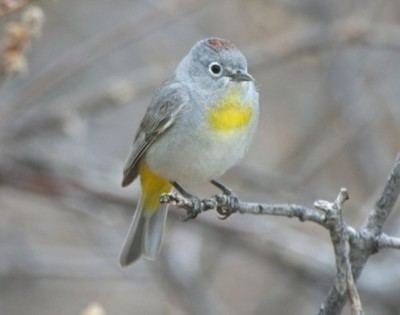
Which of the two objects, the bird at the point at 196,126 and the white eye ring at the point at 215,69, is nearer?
the bird at the point at 196,126

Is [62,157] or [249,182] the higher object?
[249,182]

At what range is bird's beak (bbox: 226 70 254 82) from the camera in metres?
3.61

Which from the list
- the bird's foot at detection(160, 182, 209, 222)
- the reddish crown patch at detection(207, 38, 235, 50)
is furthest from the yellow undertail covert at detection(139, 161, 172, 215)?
the bird's foot at detection(160, 182, 209, 222)

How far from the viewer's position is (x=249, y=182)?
17.8ft

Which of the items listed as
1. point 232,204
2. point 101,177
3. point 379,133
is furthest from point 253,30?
point 232,204

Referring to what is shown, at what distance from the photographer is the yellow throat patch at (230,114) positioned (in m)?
3.59

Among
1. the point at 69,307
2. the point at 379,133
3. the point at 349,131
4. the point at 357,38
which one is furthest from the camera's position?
the point at 69,307

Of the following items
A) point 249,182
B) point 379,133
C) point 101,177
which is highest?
point 379,133

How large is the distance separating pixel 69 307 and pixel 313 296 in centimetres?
215

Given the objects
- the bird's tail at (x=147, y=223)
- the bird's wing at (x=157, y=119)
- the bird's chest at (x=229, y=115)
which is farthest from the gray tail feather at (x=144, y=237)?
the bird's chest at (x=229, y=115)

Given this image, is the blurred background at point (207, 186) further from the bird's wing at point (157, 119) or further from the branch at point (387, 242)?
the branch at point (387, 242)

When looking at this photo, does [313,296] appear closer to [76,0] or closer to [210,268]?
[210,268]

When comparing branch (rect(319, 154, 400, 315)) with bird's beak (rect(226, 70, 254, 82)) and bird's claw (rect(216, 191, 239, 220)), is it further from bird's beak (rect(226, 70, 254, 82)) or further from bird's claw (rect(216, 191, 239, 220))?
bird's beak (rect(226, 70, 254, 82))

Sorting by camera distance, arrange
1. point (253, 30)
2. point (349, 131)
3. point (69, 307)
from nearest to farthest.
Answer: point (349, 131) < point (253, 30) < point (69, 307)
